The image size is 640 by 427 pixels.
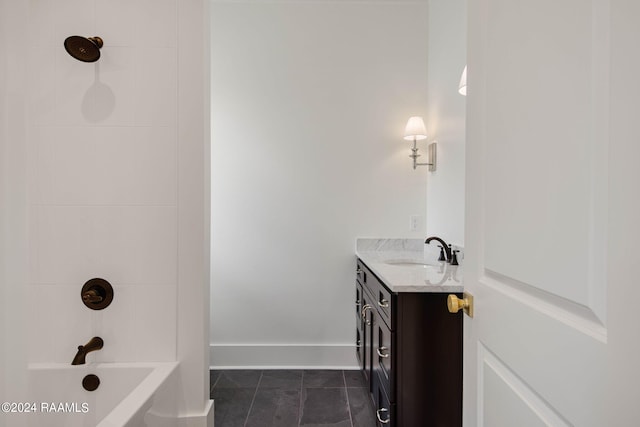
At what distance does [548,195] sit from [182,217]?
1.25 meters

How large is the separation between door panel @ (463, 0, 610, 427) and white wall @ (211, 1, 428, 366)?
73.8 inches

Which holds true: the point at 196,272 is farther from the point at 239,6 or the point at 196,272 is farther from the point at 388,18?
the point at 388,18

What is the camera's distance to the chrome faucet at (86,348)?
1287 mm

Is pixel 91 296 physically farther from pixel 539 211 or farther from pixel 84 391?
pixel 539 211

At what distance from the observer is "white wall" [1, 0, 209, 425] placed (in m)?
1.37

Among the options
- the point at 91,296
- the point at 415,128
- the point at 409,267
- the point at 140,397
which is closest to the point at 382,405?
the point at 409,267

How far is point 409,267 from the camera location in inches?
77.9

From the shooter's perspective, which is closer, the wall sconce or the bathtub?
the bathtub

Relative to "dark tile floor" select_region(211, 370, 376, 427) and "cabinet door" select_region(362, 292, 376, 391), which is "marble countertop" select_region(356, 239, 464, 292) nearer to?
"cabinet door" select_region(362, 292, 376, 391)

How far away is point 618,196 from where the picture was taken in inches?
17.4

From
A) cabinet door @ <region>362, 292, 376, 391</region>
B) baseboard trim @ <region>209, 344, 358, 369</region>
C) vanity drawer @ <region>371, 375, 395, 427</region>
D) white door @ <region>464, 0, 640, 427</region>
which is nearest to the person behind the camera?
white door @ <region>464, 0, 640, 427</region>

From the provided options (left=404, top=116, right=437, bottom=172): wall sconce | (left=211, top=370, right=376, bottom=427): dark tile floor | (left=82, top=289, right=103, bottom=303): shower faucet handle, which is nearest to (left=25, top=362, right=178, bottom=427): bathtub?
(left=82, top=289, right=103, bottom=303): shower faucet handle

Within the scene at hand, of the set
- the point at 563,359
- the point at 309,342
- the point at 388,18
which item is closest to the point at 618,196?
the point at 563,359

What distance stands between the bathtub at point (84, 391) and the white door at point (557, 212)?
109 cm
